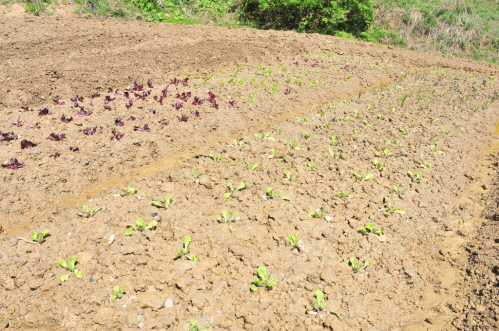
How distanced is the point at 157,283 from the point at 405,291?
275 centimetres

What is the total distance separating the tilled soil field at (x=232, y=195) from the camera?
329 cm

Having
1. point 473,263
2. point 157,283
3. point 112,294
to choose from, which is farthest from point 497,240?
point 112,294

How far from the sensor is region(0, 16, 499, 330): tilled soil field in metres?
3.29

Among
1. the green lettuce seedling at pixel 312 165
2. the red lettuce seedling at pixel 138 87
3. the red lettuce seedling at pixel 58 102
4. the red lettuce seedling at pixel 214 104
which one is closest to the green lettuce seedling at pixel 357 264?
the green lettuce seedling at pixel 312 165

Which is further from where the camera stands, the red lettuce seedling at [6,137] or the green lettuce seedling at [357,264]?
the red lettuce seedling at [6,137]

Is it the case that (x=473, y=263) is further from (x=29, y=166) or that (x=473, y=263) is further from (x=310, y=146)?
(x=29, y=166)

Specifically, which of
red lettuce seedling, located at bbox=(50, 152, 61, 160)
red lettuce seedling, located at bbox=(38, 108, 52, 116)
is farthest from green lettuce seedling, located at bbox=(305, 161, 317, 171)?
red lettuce seedling, located at bbox=(38, 108, 52, 116)

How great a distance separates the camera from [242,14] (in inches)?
575

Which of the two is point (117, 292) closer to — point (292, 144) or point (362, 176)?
point (292, 144)

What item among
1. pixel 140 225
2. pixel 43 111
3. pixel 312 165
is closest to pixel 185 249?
pixel 140 225

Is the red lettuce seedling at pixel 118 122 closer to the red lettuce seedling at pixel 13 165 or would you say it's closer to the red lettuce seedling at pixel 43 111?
the red lettuce seedling at pixel 43 111

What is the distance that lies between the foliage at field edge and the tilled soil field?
17.1 feet

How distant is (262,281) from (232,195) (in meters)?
1.50

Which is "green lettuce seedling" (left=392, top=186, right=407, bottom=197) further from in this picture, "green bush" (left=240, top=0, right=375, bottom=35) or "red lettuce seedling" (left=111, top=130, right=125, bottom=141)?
"green bush" (left=240, top=0, right=375, bottom=35)
